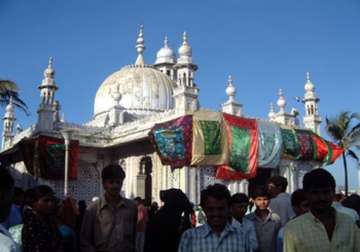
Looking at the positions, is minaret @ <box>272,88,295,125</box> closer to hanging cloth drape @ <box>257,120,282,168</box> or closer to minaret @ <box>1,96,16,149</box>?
hanging cloth drape @ <box>257,120,282,168</box>

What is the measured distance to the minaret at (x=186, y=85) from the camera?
2006 cm

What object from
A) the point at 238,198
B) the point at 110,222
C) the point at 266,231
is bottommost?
the point at 266,231

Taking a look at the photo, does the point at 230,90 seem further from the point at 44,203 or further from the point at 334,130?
the point at 44,203

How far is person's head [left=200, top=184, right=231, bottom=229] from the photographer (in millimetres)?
3148

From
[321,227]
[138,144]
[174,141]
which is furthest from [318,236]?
[138,144]

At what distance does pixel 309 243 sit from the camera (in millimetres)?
2693

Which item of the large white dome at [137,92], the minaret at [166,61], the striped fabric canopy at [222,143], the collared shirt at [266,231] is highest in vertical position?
the minaret at [166,61]

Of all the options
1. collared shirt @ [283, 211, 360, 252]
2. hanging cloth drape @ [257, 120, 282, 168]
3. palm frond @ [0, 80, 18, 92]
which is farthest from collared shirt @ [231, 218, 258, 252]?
hanging cloth drape @ [257, 120, 282, 168]

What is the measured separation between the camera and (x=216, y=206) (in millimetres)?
3184

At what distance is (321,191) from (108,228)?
2042 mm

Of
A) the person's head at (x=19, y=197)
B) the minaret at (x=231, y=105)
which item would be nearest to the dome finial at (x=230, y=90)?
the minaret at (x=231, y=105)

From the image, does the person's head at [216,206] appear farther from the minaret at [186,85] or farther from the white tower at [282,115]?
the white tower at [282,115]

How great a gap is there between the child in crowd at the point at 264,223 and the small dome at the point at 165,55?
32.1 metres

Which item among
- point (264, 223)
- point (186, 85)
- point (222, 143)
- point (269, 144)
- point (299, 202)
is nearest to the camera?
point (299, 202)
